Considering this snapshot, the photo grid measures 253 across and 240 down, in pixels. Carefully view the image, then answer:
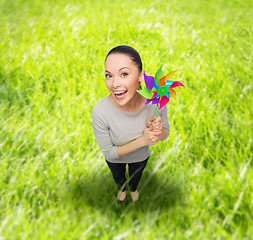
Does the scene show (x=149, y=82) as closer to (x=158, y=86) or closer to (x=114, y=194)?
(x=158, y=86)

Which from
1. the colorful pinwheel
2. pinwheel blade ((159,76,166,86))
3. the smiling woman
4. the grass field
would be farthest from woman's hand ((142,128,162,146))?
the grass field

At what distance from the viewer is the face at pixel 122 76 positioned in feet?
5.67

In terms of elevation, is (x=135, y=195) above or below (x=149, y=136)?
below

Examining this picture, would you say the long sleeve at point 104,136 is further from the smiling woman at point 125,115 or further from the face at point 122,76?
the face at point 122,76

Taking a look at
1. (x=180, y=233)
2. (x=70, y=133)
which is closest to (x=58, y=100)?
(x=70, y=133)

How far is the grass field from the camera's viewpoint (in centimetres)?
198

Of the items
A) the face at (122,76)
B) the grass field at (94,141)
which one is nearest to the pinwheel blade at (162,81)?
the face at (122,76)

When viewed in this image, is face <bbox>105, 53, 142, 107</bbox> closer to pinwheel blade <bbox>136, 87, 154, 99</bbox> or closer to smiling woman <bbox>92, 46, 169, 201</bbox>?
smiling woman <bbox>92, 46, 169, 201</bbox>

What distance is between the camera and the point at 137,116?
6.23 feet

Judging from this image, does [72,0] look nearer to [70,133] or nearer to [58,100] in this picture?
[58,100]

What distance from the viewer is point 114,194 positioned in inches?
90.0

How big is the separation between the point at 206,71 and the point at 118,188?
175 centimetres

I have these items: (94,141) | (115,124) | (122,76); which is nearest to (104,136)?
(115,124)

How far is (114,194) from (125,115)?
756 millimetres
